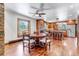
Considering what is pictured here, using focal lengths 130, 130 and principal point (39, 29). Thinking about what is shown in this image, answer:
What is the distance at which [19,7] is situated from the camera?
286cm

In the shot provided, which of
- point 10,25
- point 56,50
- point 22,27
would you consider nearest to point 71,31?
point 56,50

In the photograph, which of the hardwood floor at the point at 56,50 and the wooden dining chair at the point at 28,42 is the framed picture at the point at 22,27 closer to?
the wooden dining chair at the point at 28,42

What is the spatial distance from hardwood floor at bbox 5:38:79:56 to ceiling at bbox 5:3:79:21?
1.78 feet

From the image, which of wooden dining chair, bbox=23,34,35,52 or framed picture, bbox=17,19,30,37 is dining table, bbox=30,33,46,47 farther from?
framed picture, bbox=17,19,30,37

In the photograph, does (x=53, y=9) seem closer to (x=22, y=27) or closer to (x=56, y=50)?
(x=22, y=27)

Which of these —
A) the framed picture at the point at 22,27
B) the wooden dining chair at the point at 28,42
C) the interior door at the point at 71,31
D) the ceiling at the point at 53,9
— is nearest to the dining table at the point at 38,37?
the wooden dining chair at the point at 28,42

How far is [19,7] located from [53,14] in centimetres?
77

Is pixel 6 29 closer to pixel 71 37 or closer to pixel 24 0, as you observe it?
pixel 24 0

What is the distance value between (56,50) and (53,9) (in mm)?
923

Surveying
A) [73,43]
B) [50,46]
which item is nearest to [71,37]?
[73,43]

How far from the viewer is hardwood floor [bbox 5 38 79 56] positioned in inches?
112

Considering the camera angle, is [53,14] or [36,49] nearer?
[53,14]

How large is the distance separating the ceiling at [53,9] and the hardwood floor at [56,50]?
0.54 meters

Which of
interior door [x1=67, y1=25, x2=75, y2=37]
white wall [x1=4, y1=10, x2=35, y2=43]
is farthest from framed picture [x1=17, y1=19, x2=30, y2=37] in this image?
interior door [x1=67, y1=25, x2=75, y2=37]
